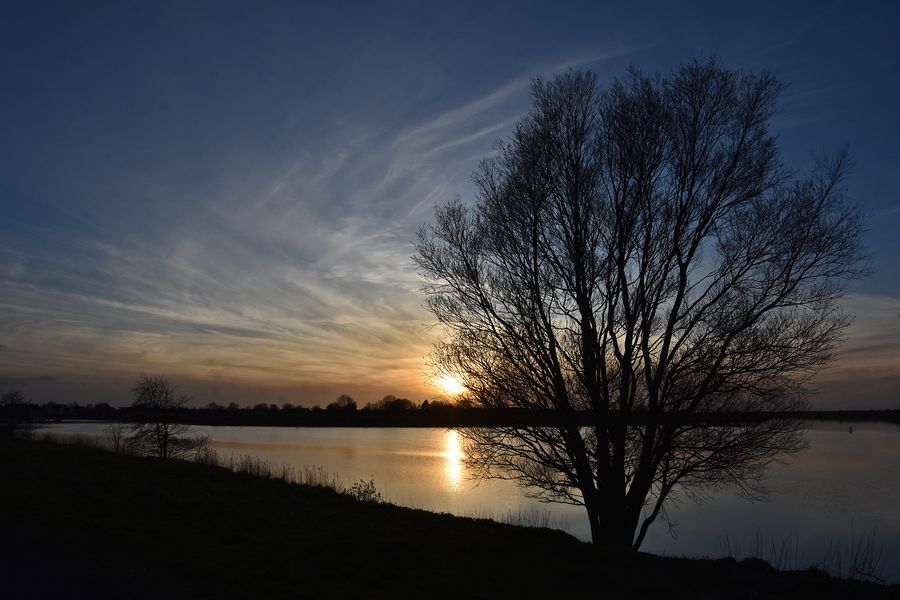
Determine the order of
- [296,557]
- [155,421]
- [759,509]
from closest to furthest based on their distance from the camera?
[296,557] < [759,509] < [155,421]

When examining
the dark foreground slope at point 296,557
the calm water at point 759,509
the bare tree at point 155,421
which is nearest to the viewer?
the dark foreground slope at point 296,557

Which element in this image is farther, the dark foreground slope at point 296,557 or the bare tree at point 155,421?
the bare tree at point 155,421

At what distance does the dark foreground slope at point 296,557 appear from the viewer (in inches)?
286

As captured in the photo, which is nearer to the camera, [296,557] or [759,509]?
[296,557]

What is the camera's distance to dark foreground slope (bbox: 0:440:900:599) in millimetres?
7262

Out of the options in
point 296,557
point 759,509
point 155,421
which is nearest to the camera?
point 296,557

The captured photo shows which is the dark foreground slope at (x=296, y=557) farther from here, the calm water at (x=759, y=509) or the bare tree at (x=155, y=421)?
the bare tree at (x=155, y=421)

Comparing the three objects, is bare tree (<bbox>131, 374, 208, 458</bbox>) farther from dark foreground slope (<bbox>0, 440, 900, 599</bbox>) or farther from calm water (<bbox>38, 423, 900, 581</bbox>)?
dark foreground slope (<bbox>0, 440, 900, 599</bbox>)

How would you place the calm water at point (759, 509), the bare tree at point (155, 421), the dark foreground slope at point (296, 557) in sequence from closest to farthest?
the dark foreground slope at point (296, 557), the calm water at point (759, 509), the bare tree at point (155, 421)

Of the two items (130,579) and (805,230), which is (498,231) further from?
(130,579)

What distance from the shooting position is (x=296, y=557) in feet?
28.4

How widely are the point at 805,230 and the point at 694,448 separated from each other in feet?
15.3

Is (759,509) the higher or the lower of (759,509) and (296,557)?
the lower

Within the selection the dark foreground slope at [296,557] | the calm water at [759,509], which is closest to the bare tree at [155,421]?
the calm water at [759,509]
